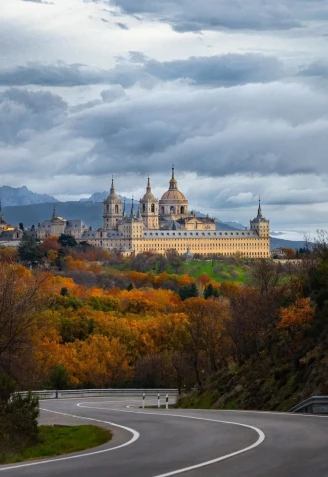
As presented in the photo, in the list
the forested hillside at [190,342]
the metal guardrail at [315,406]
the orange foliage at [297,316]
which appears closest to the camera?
the metal guardrail at [315,406]

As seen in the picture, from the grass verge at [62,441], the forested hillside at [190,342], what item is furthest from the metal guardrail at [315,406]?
the grass verge at [62,441]

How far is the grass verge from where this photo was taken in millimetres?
20061

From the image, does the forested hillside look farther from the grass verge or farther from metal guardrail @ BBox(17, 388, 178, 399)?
the grass verge

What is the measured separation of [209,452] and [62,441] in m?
6.98

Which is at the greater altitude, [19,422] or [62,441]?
[19,422]

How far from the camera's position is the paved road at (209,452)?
14906 millimetres

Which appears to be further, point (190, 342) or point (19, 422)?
point (190, 342)

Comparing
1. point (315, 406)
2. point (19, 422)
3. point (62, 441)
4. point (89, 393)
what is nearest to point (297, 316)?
point (315, 406)

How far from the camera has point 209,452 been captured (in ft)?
55.8

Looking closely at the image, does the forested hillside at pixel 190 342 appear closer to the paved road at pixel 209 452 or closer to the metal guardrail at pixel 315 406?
the metal guardrail at pixel 315 406

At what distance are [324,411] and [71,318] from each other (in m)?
70.4

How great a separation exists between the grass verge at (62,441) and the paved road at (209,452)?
47 cm

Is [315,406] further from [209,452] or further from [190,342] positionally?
[190,342]

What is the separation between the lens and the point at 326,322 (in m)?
36.1
